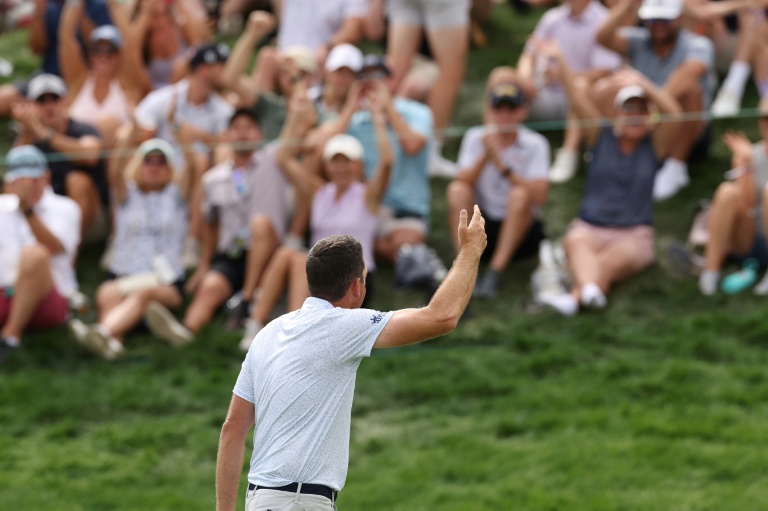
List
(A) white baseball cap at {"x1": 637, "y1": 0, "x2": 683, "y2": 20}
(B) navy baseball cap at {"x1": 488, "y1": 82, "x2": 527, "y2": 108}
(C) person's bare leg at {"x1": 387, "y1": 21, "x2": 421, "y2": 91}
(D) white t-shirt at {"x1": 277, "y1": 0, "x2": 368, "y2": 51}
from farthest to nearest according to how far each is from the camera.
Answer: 1. (D) white t-shirt at {"x1": 277, "y1": 0, "x2": 368, "y2": 51}
2. (C) person's bare leg at {"x1": 387, "y1": 21, "x2": 421, "y2": 91}
3. (A) white baseball cap at {"x1": 637, "y1": 0, "x2": 683, "y2": 20}
4. (B) navy baseball cap at {"x1": 488, "y1": 82, "x2": 527, "y2": 108}

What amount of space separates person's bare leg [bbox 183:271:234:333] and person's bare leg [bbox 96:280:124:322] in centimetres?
46

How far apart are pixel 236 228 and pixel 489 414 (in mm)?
2390

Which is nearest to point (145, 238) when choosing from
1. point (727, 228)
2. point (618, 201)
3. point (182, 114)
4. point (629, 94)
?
point (182, 114)

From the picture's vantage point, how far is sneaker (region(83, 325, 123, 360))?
9602 millimetres

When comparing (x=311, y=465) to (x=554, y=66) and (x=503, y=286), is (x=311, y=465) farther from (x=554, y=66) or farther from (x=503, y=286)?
(x=554, y=66)

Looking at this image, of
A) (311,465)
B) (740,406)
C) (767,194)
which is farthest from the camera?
(767,194)

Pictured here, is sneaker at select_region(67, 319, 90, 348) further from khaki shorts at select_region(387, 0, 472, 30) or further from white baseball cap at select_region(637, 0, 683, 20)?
white baseball cap at select_region(637, 0, 683, 20)

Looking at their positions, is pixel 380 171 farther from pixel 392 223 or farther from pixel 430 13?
pixel 430 13

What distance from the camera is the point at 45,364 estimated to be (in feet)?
31.8

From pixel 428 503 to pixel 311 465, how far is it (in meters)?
2.98

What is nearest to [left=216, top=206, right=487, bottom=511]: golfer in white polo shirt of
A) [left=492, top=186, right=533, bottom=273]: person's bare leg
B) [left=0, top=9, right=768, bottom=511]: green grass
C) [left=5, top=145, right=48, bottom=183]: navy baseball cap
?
[left=0, top=9, right=768, bottom=511]: green grass

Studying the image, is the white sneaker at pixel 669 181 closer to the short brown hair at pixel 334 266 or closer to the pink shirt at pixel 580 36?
the pink shirt at pixel 580 36

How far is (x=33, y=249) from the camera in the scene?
9.52 metres

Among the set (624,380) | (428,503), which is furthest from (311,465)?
(624,380)
